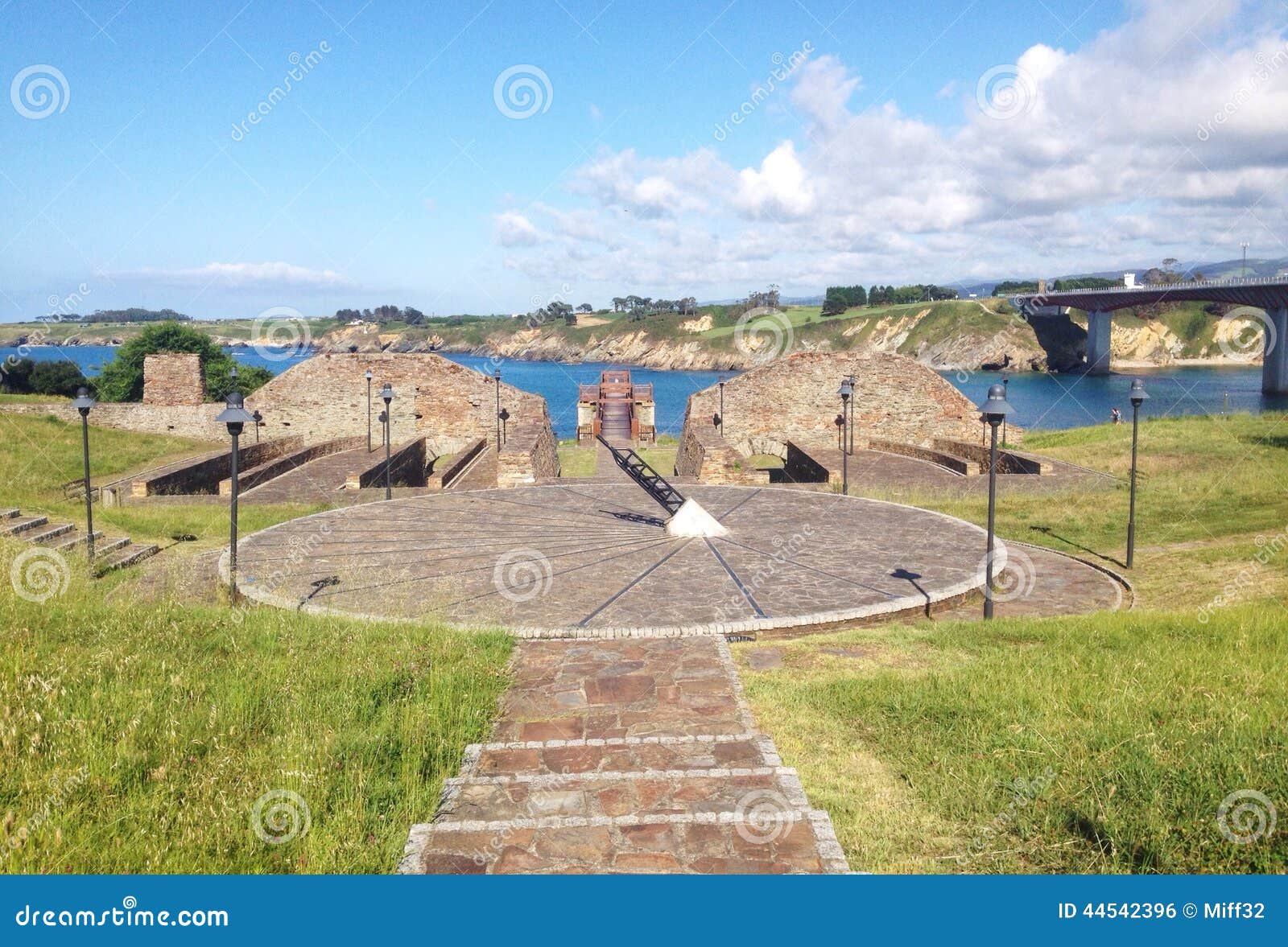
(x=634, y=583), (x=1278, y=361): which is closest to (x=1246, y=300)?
(x=1278, y=361)

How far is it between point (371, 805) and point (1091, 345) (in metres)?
121

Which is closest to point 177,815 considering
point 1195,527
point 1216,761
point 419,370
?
point 1216,761

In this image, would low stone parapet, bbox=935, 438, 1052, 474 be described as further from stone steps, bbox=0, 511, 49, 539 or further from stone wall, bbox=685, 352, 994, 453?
stone steps, bbox=0, 511, 49, 539

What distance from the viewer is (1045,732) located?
520 cm

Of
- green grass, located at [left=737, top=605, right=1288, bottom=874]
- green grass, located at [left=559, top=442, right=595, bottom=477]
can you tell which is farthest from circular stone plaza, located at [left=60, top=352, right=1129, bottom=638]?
green grass, located at [left=737, top=605, right=1288, bottom=874]

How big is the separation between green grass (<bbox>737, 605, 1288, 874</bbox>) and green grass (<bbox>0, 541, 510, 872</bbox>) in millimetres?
2247

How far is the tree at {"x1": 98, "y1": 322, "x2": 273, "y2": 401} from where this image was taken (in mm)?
50156

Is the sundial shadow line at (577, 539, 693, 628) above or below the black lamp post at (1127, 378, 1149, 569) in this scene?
below

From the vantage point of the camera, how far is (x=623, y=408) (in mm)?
36031

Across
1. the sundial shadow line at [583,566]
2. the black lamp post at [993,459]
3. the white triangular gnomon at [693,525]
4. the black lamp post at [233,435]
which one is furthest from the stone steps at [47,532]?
the black lamp post at [993,459]

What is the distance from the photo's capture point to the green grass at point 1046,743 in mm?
4047

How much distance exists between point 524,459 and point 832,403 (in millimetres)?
16383

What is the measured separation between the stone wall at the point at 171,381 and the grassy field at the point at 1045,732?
2858cm

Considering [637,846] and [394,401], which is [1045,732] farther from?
[394,401]
